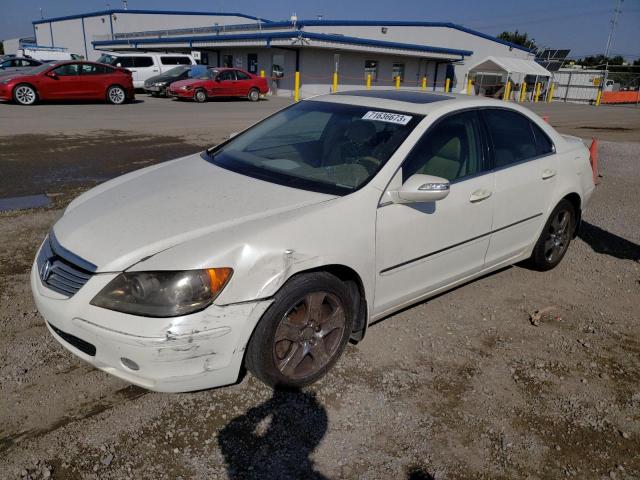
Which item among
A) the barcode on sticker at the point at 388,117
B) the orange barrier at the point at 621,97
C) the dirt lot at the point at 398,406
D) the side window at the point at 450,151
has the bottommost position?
the orange barrier at the point at 621,97

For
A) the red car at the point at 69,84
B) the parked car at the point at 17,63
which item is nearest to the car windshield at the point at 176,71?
the red car at the point at 69,84

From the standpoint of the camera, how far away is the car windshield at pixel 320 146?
10.8 ft

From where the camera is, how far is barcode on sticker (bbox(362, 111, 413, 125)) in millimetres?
3523

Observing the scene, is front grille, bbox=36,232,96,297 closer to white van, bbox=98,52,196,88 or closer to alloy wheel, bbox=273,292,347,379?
alloy wheel, bbox=273,292,347,379

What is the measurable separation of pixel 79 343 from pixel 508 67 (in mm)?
39297

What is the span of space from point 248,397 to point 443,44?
157 ft

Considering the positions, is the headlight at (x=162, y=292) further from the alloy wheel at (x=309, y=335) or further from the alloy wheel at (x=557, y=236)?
the alloy wheel at (x=557, y=236)

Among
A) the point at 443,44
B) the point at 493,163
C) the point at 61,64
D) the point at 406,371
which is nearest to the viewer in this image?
the point at 406,371

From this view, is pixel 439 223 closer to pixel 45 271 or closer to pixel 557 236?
pixel 557 236

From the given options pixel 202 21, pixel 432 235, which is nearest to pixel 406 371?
pixel 432 235

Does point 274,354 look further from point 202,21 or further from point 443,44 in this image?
point 202,21

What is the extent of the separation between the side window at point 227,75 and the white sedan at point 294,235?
20.1 m

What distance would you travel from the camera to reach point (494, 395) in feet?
10.0

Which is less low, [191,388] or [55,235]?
[55,235]
